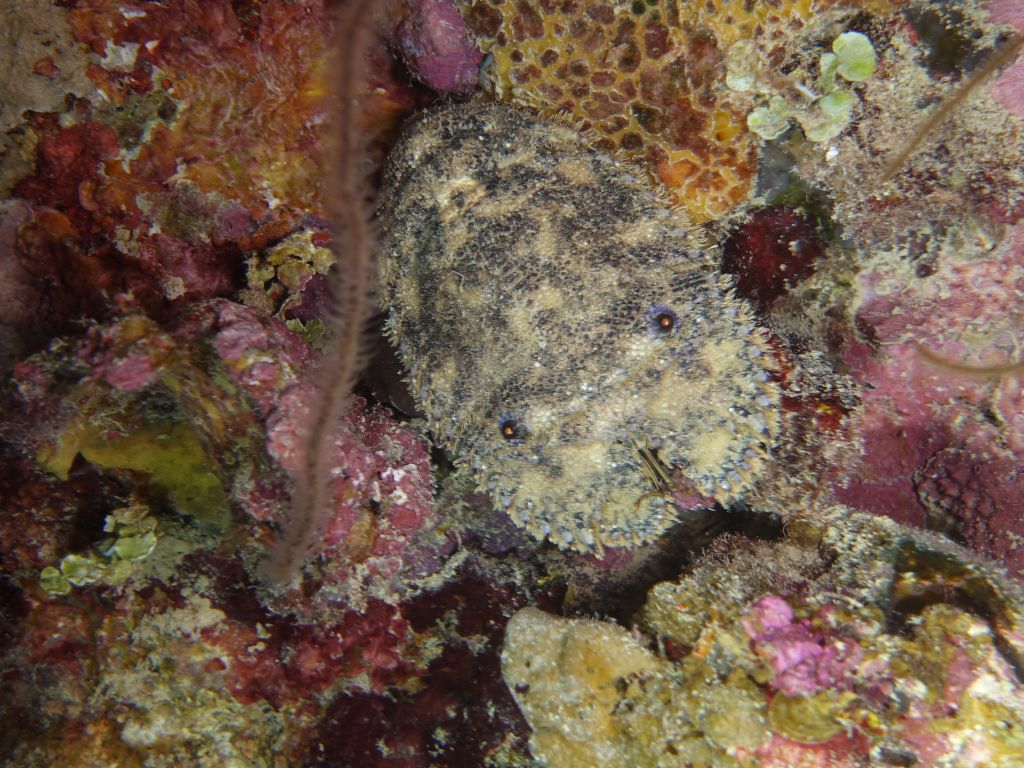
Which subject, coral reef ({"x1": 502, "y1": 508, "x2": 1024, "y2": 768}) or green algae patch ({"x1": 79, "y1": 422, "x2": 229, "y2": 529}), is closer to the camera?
coral reef ({"x1": 502, "y1": 508, "x2": 1024, "y2": 768})

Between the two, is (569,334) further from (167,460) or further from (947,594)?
(167,460)

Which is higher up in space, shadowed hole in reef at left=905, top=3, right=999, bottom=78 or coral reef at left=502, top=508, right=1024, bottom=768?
shadowed hole in reef at left=905, top=3, right=999, bottom=78

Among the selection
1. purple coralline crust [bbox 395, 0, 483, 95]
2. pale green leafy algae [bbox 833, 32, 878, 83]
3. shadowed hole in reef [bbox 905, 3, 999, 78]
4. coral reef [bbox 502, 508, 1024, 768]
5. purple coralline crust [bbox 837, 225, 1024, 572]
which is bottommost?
coral reef [bbox 502, 508, 1024, 768]

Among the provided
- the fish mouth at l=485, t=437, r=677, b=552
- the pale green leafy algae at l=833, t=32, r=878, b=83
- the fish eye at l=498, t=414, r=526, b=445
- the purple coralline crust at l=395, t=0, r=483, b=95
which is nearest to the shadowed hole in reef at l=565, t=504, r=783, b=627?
the fish mouth at l=485, t=437, r=677, b=552

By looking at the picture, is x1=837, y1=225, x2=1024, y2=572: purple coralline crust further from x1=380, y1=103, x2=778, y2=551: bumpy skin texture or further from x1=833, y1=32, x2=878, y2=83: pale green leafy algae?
x1=833, y1=32, x2=878, y2=83: pale green leafy algae

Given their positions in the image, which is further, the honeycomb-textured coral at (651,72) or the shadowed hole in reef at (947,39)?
the honeycomb-textured coral at (651,72)

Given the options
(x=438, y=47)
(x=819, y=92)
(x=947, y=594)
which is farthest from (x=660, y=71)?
(x=947, y=594)

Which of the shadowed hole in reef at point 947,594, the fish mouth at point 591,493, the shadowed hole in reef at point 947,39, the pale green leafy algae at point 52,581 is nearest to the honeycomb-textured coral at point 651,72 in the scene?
the shadowed hole in reef at point 947,39

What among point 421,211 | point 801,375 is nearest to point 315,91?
point 421,211

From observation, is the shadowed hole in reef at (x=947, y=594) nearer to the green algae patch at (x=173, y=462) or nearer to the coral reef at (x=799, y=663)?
the coral reef at (x=799, y=663)
